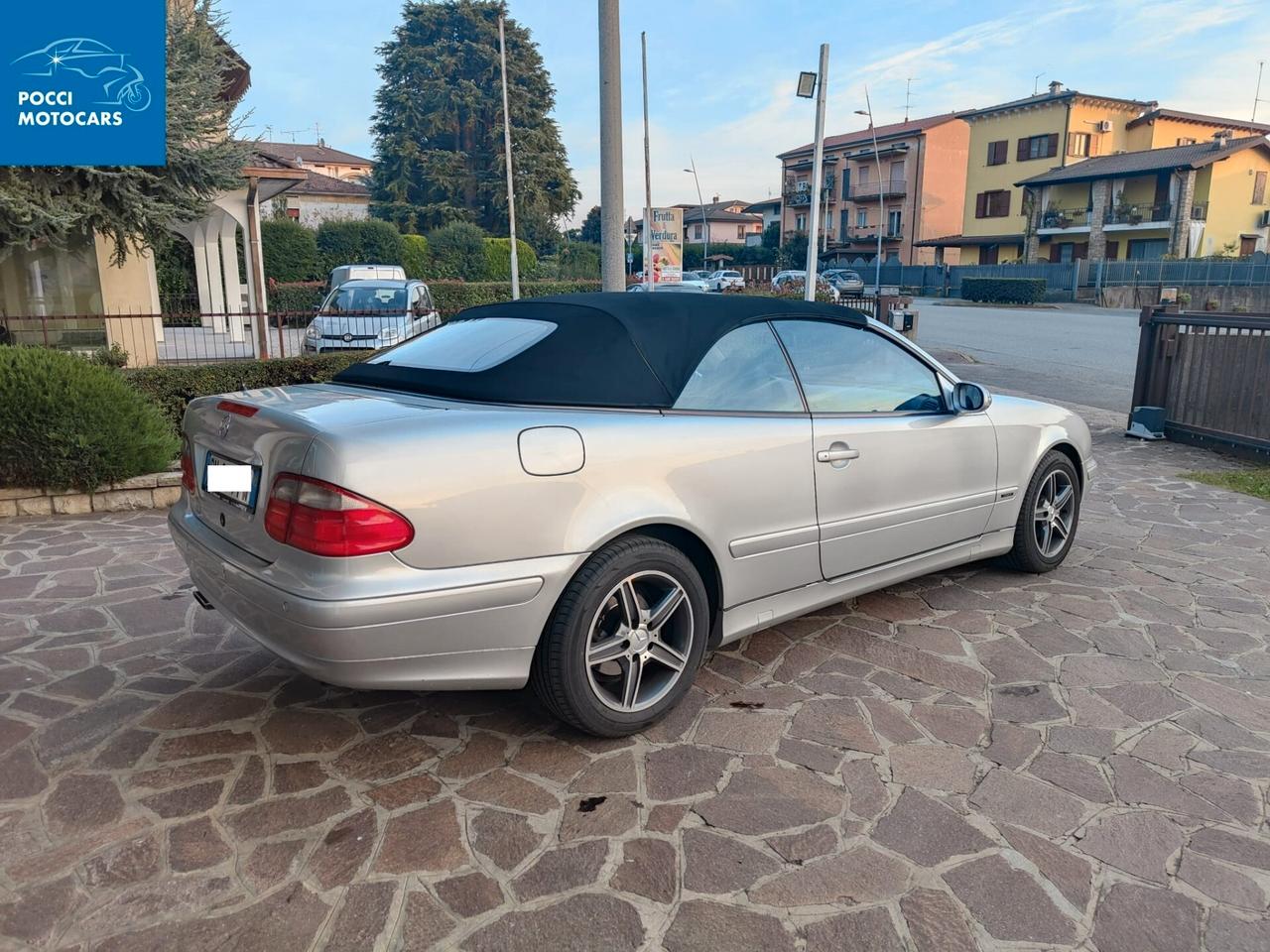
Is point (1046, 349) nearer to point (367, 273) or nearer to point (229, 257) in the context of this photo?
point (367, 273)

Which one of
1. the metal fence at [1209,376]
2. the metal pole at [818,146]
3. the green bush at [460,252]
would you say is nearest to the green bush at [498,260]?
the green bush at [460,252]

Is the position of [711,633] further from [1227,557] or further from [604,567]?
[1227,557]

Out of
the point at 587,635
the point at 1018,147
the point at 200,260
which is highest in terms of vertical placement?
the point at 1018,147

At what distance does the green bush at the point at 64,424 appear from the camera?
19.9 ft

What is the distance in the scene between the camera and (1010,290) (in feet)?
132

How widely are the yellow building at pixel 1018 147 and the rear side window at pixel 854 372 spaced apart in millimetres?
54911

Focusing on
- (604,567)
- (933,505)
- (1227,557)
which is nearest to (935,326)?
(1227,557)

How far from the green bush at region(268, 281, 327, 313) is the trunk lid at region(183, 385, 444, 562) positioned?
86.1 ft

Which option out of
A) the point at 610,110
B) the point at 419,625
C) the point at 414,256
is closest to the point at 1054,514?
the point at 419,625

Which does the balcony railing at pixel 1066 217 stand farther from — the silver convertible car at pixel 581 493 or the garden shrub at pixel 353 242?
the silver convertible car at pixel 581 493

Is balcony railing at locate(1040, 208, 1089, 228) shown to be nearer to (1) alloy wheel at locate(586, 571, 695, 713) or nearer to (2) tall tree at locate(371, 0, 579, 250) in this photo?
(2) tall tree at locate(371, 0, 579, 250)

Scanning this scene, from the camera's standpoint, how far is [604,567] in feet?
9.70

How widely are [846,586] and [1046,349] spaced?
1863cm

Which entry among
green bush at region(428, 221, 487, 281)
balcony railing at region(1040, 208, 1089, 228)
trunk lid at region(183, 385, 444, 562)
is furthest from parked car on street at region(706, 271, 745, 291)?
trunk lid at region(183, 385, 444, 562)
